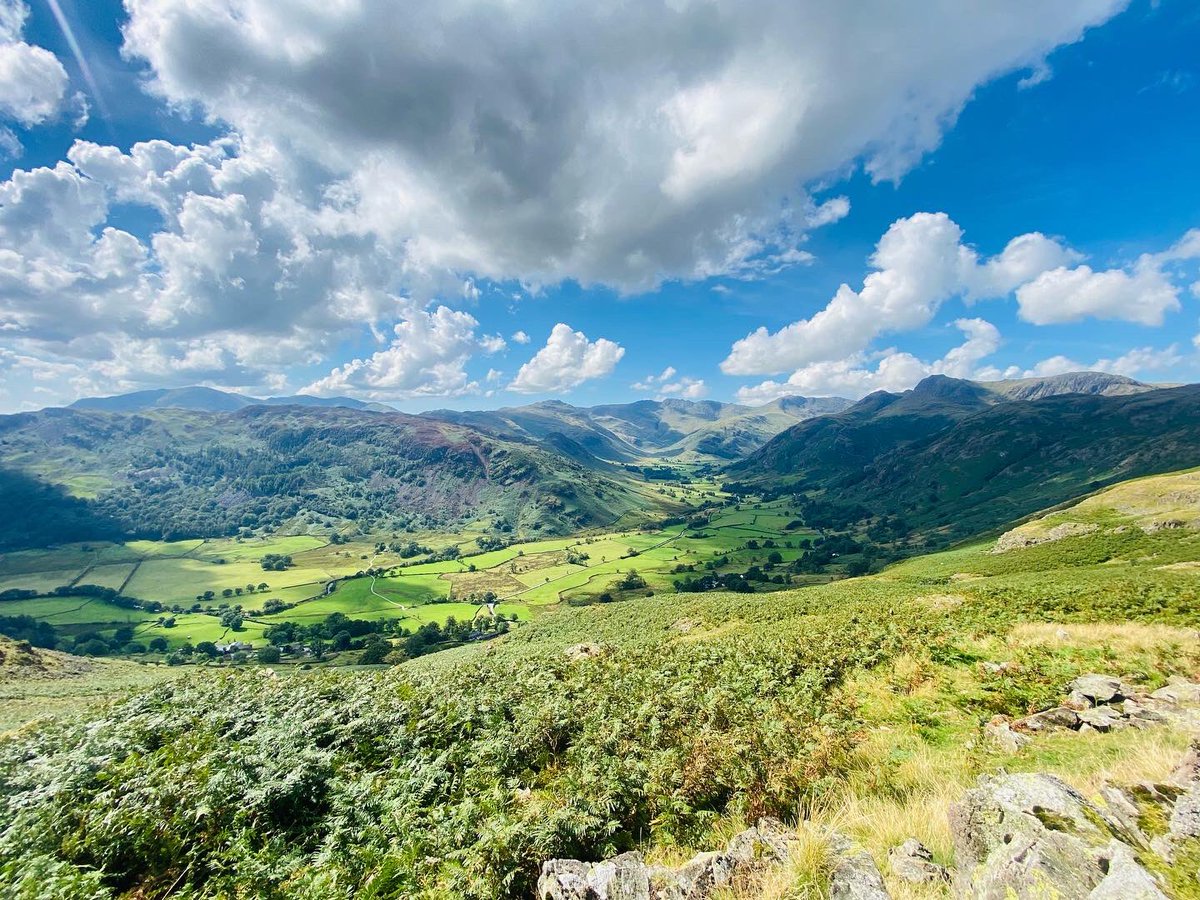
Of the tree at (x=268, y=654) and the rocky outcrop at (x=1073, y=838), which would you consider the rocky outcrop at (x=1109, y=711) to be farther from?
the tree at (x=268, y=654)

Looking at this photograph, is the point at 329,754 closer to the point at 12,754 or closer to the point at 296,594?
the point at 12,754

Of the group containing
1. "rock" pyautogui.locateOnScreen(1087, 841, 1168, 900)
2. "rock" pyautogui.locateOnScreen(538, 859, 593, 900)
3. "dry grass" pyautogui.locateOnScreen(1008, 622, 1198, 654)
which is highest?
"rock" pyautogui.locateOnScreen(1087, 841, 1168, 900)

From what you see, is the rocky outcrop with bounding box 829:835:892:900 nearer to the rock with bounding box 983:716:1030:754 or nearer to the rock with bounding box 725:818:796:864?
the rock with bounding box 725:818:796:864

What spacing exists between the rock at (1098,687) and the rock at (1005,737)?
8.60 ft

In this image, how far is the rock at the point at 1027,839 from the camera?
15.8 feet

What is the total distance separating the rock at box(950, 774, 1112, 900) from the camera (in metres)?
4.82

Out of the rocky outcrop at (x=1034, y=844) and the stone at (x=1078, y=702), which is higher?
the rocky outcrop at (x=1034, y=844)

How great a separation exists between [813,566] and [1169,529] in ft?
275

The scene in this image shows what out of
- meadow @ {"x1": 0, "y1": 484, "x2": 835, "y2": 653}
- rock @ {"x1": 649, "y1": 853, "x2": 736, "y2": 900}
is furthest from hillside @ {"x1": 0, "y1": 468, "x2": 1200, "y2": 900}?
meadow @ {"x1": 0, "y1": 484, "x2": 835, "y2": 653}

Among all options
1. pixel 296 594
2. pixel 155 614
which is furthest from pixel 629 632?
pixel 155 614

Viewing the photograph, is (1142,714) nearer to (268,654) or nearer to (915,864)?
(915,864)

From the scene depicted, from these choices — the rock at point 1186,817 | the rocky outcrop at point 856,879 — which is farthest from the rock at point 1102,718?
the rocky outcrop at point 856,879

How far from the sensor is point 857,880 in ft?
19.2

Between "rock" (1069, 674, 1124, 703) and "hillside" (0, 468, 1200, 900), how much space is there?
24.4 inches
